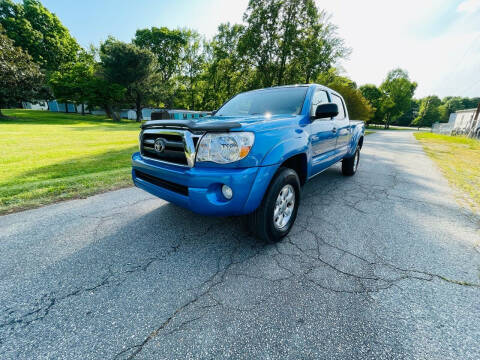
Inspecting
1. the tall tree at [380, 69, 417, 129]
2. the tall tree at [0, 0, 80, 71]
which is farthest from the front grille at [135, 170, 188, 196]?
the tall tree at [380, 69, 417, 129]

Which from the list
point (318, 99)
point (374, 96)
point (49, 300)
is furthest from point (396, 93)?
point (49, 300)

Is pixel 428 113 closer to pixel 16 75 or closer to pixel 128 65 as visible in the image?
pixel 128 65

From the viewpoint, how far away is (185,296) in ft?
5.52

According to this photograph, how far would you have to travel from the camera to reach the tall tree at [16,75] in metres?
20.0

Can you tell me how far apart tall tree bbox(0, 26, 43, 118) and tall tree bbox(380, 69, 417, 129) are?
6491 centimetres

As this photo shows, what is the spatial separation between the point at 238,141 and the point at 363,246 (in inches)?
73.8

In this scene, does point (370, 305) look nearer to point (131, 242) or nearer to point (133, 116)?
point (131, 242)

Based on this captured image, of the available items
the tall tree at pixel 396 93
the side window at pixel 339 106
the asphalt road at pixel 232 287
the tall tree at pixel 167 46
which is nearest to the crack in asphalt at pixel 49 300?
the asphalt road at pixel 232 287

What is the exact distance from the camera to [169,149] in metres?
2.26

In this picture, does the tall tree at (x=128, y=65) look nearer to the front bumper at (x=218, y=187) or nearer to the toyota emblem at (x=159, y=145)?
the toyota emblem at (x=159, y=145)

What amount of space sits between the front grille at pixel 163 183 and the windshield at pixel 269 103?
5.28 feet

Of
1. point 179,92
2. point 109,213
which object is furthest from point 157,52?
point 109,213

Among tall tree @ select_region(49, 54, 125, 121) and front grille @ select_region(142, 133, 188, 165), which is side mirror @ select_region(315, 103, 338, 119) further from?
tall tree @ select_region(49, 54, 125, 121)

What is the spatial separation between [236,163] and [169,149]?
813 mm
